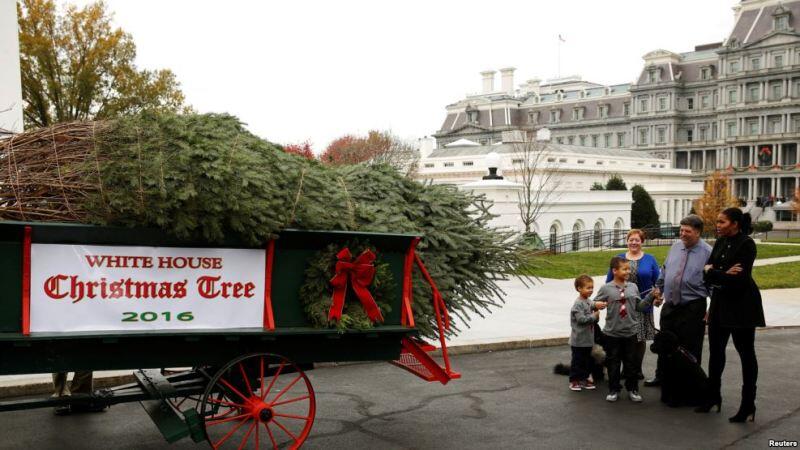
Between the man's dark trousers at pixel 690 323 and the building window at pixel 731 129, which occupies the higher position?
the building window at pixel 731 129

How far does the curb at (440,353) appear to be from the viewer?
804cm

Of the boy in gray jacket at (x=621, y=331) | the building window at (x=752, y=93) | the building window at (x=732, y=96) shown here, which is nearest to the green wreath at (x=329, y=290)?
the boy in gray jacket at (x=621, y=331)

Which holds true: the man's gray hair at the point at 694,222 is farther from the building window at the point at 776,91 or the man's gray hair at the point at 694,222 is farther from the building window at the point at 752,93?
the building window at the point at 752,93

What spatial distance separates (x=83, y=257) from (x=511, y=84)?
13115 cm

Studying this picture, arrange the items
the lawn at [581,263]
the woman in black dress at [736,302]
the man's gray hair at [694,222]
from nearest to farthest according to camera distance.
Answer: the woman in black dress at [736,302], the man's gray hair at [694,222], the lawn at [581,263]

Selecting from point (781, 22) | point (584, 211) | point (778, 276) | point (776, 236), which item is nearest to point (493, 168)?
point (778, 276)

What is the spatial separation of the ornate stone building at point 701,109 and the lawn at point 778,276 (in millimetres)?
57655

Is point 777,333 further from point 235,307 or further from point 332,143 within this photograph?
point 332,143

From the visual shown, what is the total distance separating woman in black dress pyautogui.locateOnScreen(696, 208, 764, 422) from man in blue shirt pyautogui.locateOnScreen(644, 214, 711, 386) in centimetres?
40

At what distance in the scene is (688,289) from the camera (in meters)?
8.11

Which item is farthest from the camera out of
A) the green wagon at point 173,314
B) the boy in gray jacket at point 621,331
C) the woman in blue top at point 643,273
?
the woman in blue top at point 643,273

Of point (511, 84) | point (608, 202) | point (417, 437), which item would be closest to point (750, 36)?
point (511, 84)

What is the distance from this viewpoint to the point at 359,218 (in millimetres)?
6277

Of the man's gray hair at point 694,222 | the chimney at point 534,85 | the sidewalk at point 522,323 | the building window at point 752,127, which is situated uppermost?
the chimney at point 534,85
